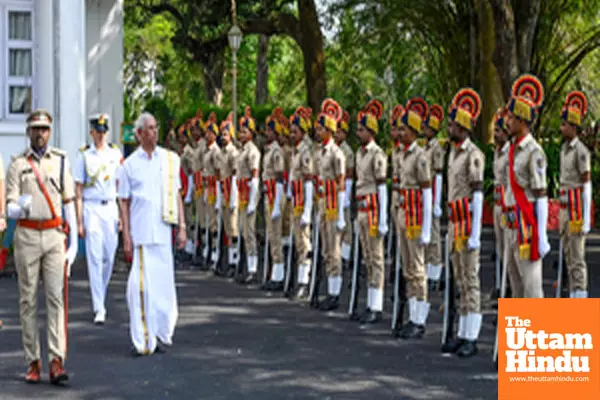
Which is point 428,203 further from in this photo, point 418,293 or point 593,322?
point 593,322

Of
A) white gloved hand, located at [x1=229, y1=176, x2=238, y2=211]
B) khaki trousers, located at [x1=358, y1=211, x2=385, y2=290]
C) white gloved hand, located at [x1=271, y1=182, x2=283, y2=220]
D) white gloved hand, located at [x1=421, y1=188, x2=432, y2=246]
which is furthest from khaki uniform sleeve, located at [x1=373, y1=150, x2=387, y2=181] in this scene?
white gloved hand, located at [x1=229, y1=176, x2=238, y2=211]

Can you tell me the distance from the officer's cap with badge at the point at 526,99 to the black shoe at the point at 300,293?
18.6ft

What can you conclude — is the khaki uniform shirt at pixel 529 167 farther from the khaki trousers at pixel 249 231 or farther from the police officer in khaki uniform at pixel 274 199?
the khaki trousers at pixel 249 231

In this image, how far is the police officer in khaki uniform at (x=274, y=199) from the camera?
1738 centimetres

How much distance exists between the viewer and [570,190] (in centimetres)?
1423

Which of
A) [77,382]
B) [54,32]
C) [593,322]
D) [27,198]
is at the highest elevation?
[54,32]

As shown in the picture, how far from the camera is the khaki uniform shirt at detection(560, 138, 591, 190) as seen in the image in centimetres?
1415

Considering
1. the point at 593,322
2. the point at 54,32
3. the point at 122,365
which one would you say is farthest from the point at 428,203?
the point at 54,32

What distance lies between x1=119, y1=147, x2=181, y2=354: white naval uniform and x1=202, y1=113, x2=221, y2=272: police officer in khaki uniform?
7737 millimetres

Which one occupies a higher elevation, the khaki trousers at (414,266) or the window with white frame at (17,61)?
the window with white frame at (17,61)

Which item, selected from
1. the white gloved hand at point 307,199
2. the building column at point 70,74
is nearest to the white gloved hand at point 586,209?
the white gloved hand at point 307,199

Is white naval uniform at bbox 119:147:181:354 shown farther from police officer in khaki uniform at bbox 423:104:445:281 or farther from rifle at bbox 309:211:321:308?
police officer in khaki uniform at bbox 423:104:445:281

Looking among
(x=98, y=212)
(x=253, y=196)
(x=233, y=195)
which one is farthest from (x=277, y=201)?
(x=98, y=212)

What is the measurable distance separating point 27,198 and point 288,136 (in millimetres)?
7286
